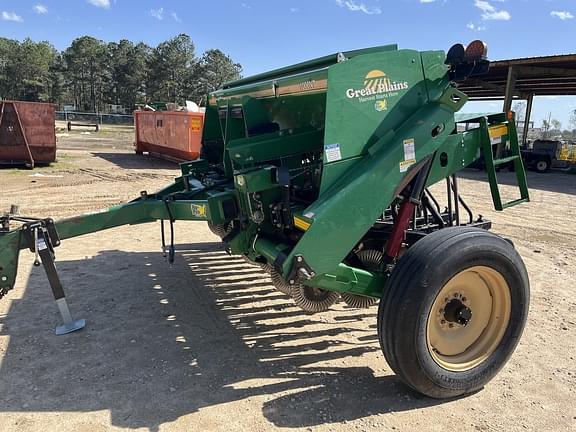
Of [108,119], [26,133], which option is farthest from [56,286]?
[108,119]

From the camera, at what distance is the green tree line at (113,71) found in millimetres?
66562

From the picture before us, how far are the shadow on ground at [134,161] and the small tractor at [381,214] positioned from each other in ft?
39.1

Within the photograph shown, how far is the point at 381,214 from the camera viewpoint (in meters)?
2.99

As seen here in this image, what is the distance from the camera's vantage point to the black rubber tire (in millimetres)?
2723

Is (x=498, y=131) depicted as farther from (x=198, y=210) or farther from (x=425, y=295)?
(x=198, y=210)

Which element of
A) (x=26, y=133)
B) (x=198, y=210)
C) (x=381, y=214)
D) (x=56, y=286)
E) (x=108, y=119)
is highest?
(x=108, y=119)

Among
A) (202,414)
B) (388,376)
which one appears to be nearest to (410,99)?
(388,376)

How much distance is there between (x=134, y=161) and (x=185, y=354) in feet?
46.5

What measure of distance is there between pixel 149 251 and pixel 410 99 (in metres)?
3.98

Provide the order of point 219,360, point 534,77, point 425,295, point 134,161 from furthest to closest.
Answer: point 534,77 → point 134,161 → point 219,360 → point 425,295

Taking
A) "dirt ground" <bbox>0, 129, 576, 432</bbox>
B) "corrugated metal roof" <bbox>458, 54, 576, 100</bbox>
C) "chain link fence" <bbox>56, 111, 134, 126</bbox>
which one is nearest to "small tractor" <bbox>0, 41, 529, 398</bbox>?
"dirt ground" <bbox>0, 129, 576, 432</bbox>

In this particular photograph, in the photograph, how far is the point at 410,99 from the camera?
3.13m

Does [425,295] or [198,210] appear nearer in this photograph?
[425,295]

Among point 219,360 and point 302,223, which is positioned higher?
point 302,223
